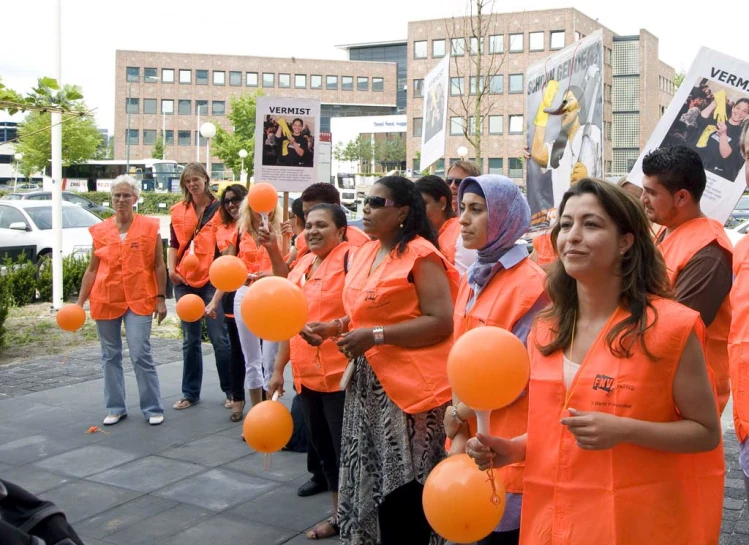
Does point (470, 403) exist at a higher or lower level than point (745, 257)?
lower

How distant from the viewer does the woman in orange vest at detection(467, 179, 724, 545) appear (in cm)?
222

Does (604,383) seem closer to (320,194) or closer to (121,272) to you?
(320,194)

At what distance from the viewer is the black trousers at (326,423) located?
447cm

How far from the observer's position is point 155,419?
716cm

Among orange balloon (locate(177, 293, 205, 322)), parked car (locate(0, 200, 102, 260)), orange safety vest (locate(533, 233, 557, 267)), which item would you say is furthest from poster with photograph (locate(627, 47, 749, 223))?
parked car (locate(0, 200, 102, 260))

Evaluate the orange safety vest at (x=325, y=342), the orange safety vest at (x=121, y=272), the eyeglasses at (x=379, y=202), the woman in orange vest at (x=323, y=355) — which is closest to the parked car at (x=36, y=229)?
the orange safety vest at (x=121, y=272)

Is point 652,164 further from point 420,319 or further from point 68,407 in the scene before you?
point 68,407

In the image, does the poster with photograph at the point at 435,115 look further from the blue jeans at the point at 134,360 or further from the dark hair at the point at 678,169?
the dark hair at the point at 678,169

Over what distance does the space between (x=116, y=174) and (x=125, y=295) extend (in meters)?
60.8

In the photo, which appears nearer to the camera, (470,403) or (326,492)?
(470,403)

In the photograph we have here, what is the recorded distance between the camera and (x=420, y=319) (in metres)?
3.93

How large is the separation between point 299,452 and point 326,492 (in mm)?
974

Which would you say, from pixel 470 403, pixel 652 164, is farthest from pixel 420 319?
pixel 470 403

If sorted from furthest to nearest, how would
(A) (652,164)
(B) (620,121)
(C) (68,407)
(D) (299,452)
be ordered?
1. (B) (620,121)
2. (C) (68,407)
3. (D) (299,452)
4. (A) (652,164)
